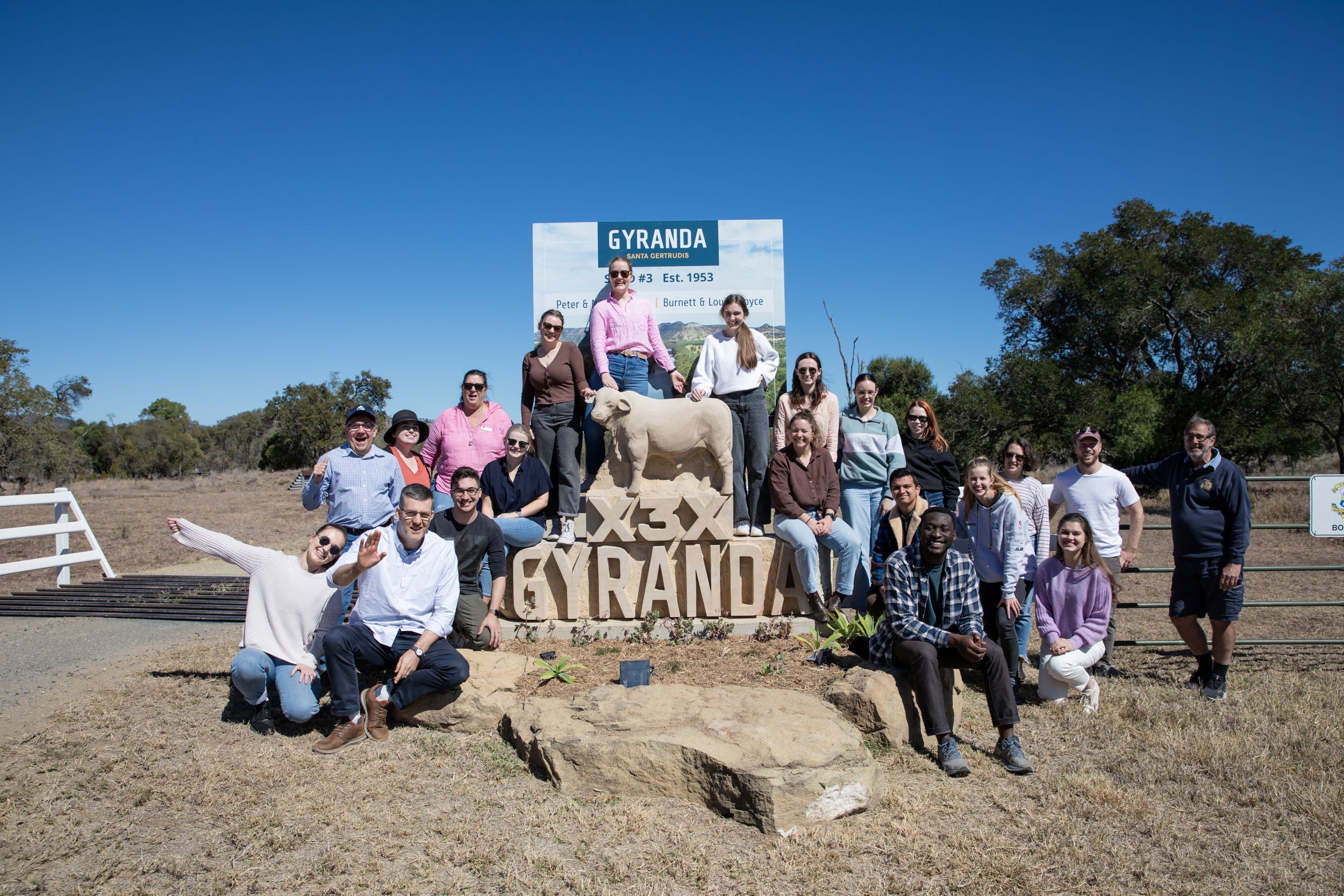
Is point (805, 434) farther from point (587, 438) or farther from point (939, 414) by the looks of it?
point (939, 414)

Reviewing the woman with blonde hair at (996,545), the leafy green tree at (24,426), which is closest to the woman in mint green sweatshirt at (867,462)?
the woman with blonde hair at (996,545)

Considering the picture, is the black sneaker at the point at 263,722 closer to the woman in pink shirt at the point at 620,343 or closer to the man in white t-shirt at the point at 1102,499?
the woman in pink shirt at the point at 620,343

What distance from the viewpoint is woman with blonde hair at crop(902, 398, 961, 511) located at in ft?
21.0

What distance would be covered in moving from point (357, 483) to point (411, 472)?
54 cm

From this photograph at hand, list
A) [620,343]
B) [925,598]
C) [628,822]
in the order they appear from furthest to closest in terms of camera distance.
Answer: [620,343] → [925,598] → [628,822]

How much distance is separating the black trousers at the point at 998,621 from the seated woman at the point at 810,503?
1101 mm

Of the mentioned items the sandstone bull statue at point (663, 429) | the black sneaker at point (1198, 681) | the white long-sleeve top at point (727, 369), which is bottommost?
the black sneaker at point (1198, 681)

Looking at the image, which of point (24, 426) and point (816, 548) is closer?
point (816, 548)

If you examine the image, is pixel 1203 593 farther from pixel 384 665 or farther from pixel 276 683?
pixel 276 683

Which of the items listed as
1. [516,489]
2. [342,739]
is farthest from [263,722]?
[516,489]

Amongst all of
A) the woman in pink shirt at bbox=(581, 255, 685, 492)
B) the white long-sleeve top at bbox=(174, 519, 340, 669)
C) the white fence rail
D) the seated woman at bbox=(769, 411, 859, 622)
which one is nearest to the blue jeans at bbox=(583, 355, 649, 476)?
the woman in pink shirt at bbox=(581, 255, 685, 492)

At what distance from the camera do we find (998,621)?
522 centimetres

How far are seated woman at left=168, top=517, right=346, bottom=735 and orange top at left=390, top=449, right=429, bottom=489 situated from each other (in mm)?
1282

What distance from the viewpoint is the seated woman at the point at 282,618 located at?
15.1 ft
